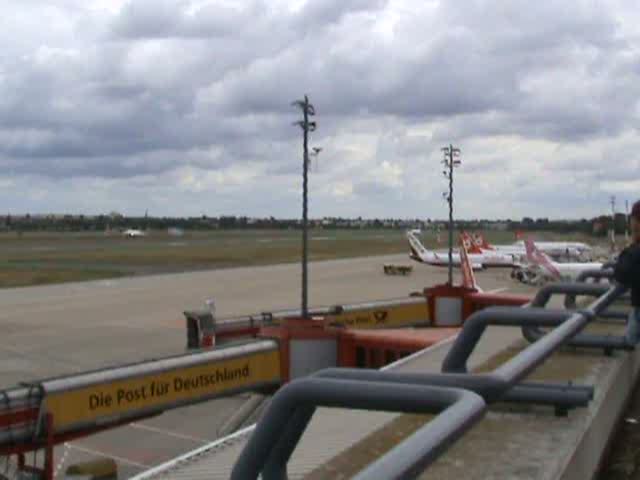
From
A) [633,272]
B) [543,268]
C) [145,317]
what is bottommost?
[145,317]

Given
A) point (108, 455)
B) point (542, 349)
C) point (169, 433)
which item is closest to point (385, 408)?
point (542, 349)

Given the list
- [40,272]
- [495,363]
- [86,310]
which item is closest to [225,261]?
[40,272]

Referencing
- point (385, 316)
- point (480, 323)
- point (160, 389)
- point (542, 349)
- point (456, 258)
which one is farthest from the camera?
point (456, 258)

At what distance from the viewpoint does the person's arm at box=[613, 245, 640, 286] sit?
7477 mm

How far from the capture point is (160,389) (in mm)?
15250

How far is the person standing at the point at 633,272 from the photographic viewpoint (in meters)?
7.33

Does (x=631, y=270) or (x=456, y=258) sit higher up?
(x=631, y=270)

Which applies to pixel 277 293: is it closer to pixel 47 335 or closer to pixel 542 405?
pixel 47 335

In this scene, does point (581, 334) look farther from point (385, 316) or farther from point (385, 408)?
point (385, 316)

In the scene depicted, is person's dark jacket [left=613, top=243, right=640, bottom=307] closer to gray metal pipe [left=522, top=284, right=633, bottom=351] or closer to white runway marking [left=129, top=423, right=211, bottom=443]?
gray metal pipe [left=522, top=284, right=633, bottom=351]

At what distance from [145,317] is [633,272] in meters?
35.4

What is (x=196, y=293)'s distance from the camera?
179 feet

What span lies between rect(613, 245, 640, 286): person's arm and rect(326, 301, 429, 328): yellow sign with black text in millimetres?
19012

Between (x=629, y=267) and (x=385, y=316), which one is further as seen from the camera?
(x=385, y=316)
